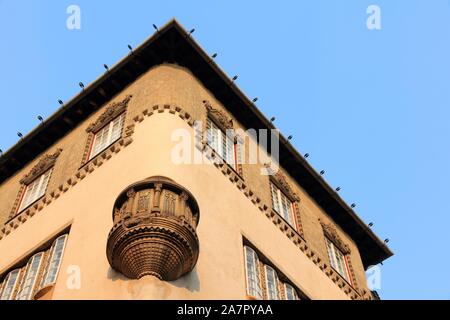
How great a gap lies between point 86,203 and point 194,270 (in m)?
3.39

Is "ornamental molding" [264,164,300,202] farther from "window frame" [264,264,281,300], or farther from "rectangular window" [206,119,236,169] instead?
"window frame" [264,264,281,300]

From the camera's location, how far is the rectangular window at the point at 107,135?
1512cm

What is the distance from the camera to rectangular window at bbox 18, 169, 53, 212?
15820mm

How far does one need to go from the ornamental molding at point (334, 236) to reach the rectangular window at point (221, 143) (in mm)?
4164

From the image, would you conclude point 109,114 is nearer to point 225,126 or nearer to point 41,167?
point 41,167

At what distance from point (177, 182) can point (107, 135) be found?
426 centimetres

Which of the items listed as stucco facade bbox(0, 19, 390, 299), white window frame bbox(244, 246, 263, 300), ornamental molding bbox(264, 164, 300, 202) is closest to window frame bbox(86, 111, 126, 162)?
stucco facade bbox(0, 19, 390, 299)

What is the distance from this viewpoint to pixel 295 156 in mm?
18984

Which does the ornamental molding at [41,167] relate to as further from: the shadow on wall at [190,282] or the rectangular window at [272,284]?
the shadow on wall at [190,282]

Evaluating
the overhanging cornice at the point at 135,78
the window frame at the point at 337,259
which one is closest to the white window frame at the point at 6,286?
the overhanging cornice at the point at 135,78

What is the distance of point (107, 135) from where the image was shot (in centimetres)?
1566

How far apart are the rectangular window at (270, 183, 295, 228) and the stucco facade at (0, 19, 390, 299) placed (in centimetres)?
38

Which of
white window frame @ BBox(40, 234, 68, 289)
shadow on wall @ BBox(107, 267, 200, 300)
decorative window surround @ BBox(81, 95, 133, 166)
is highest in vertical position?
decorative window surround @ BBox(81, 95, 133, 166)
